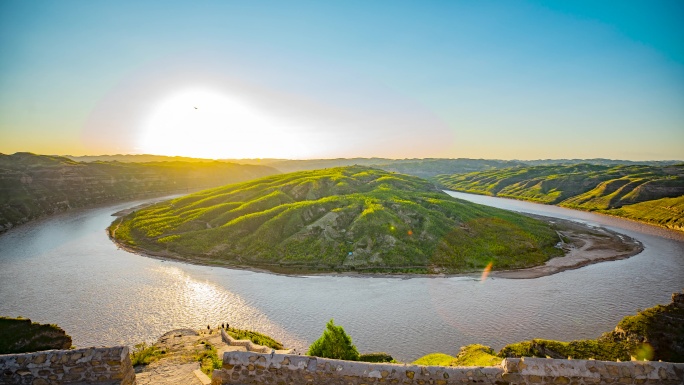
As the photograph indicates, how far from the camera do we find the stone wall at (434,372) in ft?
42.2

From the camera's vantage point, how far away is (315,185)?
397 ft

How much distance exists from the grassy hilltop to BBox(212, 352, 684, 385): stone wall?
189 ft

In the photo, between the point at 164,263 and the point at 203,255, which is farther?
the point at 203,255

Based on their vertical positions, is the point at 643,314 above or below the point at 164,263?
above

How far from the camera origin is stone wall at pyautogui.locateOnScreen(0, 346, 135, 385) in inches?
582

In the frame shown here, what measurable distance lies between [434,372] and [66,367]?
16.9m

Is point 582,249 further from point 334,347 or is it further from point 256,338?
point 256,338

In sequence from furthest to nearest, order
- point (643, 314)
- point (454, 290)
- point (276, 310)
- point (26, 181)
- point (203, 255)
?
point (26, 181)
point (203, 255)
point (454, 290)
point (276, 310)
point (643, 314)

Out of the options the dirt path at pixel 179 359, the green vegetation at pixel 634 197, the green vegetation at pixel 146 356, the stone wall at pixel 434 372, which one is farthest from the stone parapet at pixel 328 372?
the green vegetation at pixel 634 197

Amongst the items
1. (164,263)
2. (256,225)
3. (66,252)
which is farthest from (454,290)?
(66,252)

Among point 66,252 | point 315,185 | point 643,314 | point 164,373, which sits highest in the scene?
point 315,185

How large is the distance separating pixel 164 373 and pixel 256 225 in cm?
6857

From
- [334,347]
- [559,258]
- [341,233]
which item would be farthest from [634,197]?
[334,347]

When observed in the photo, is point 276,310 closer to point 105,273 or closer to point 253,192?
point 105,273
